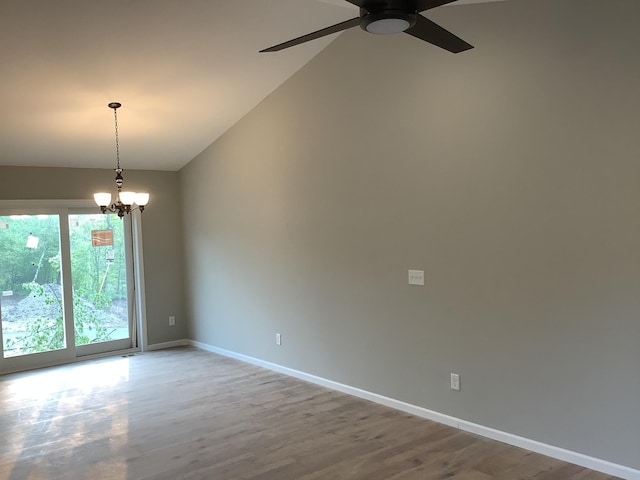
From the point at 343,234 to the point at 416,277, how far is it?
92 centimetres

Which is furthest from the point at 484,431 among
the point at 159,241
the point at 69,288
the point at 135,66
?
the point at 69,288

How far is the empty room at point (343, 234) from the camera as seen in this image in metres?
3.15

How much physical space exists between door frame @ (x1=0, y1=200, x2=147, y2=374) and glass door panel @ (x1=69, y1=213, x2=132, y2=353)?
0.07 metres

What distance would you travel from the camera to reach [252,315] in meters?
6.04

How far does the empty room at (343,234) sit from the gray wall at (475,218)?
0.05ft

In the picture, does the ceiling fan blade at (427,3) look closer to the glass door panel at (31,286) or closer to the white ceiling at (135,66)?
the white ceiling at (135,66)

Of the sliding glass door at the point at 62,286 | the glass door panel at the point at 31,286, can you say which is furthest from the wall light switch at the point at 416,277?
the glass door panel at the point at 31,286

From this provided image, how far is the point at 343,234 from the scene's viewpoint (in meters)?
4.83

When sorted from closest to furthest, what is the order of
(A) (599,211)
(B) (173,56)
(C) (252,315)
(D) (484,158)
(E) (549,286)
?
1. (A) (599,211)
2. (E) (549,286)
3. (D) (484,158)
4. (B) (173,56)
5. (C) (252,315)

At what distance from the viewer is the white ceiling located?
370 centimetres

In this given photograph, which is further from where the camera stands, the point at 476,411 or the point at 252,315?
the point at 252,315

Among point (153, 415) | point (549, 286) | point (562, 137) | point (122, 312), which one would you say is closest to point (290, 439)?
point (153, 415)

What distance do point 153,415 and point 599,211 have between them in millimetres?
3773

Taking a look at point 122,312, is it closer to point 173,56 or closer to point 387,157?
point 173,56
